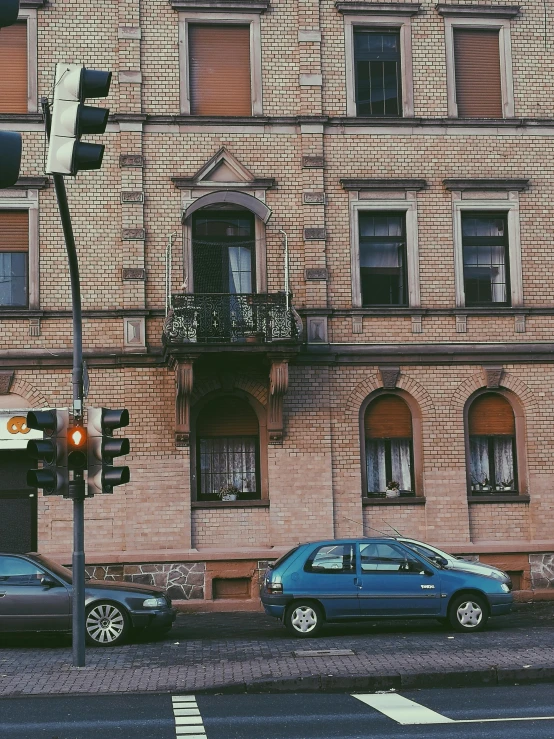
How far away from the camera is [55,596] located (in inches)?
658

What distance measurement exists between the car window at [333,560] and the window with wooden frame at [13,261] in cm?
828

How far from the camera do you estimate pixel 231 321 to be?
2127 centimetres

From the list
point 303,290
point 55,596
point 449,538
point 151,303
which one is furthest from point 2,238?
point 449,538

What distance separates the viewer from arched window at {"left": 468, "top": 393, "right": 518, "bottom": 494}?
23.1m

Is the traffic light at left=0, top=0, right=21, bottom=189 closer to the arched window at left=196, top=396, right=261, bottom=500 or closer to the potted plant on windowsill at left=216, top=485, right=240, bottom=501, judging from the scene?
the potted plant on windowsill at left=216, top=485, right=240, bottom=501

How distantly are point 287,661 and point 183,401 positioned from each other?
8.11m

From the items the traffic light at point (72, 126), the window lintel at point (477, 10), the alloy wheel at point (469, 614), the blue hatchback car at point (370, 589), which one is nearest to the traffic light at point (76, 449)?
the blue hatchback car at point (370, 589)

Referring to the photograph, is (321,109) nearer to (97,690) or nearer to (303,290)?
(303,290)

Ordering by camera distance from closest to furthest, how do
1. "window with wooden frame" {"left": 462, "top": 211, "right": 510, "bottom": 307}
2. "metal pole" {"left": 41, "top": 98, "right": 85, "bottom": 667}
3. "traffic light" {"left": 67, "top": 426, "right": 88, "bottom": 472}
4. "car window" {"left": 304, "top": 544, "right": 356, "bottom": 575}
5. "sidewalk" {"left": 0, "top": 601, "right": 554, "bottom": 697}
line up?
"sidewalk" {"left": 0, "top": 601, "right": 554, "bottom": 697}, "traffic light" {"left": 67, "top": 426, "right": 88, "bottom": 472}, "metal pole" {"left": 41, "top": 98, "right": 85, "bottom": 667}, "car window" {"left": 304, "top": 544, "right": 356, "bottom": 575}, "window with wooden frame" {"left": 462, "top": 211, "right": 510, "bottom": 307}

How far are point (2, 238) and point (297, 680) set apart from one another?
1238 cm

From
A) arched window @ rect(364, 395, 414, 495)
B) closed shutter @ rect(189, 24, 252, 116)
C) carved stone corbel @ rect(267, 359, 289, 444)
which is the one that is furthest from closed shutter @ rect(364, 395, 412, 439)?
closed shutter @ rect(189, 24, 252, 116)

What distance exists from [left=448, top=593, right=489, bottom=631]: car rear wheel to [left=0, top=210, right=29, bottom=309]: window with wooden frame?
33.3 feet

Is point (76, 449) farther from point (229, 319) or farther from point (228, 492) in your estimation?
point (228, 492)

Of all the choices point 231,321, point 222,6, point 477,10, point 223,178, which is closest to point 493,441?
point 231,321
